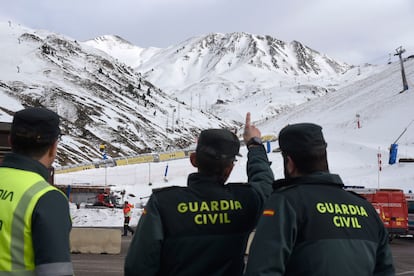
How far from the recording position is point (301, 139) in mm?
3287

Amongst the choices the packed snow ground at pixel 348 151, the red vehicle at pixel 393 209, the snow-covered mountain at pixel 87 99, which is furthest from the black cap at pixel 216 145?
the snow-covered mountain at pixel 87 99

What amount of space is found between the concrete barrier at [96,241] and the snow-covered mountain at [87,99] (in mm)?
60998

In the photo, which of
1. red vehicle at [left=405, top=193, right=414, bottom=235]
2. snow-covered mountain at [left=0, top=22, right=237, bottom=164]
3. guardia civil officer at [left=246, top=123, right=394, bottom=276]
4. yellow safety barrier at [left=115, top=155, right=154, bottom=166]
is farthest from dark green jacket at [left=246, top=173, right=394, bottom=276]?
snow-covered mountain at [left=0, top=22, right=237, bottom=164]

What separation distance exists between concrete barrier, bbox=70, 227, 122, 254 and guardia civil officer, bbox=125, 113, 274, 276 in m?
13.2

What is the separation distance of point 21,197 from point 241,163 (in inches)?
1831

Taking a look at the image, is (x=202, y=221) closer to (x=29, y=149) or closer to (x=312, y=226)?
(x=312, y=226)

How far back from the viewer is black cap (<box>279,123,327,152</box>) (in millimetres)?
3281

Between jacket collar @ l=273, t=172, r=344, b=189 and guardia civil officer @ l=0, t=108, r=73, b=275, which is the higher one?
jacket collar @ l=273, t=172, r=344, b=189

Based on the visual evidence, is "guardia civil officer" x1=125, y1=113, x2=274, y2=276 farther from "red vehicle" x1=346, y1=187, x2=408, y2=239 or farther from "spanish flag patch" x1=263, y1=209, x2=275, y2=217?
"red vehicle" x1=346, y1=187, x2=408, y2=239

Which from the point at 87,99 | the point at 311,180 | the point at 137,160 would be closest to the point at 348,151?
the point at 137,160

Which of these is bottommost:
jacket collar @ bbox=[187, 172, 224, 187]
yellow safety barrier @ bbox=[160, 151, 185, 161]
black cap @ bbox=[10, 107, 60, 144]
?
jacket collar @ bbox=[187, 172, 224, 187]

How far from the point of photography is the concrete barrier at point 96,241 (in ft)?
53.5

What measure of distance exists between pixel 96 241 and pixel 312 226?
1433cm

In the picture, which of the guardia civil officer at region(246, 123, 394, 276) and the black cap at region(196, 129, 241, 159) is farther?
the black cap at region(196, 129, 241, 159)
